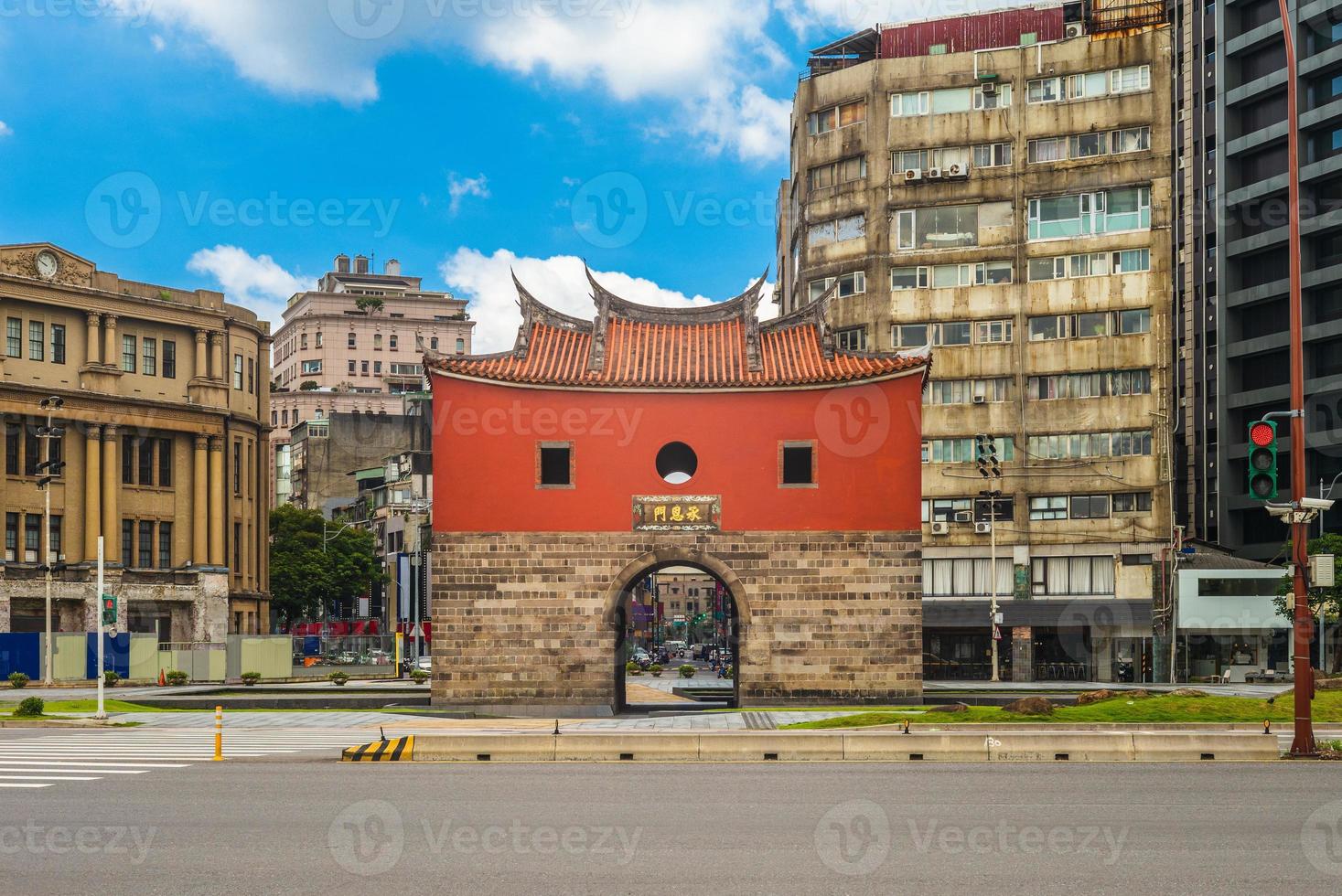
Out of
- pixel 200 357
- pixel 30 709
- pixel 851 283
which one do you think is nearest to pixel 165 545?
pixel 200 357

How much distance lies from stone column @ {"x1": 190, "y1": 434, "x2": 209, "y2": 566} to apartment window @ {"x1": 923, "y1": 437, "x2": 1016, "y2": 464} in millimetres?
34499

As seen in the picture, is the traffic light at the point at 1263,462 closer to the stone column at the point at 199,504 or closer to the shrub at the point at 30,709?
the shrub at the point at 30,709

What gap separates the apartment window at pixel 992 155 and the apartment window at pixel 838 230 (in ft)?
18.1

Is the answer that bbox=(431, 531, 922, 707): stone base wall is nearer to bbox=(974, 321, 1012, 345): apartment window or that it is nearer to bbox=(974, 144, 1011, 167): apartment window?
bbox=(974, 321, 1012, 345): apartment window

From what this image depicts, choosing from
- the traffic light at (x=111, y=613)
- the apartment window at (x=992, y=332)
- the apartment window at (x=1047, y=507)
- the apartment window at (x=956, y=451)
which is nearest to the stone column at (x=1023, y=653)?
the apartment window at (x=1047, y=507)

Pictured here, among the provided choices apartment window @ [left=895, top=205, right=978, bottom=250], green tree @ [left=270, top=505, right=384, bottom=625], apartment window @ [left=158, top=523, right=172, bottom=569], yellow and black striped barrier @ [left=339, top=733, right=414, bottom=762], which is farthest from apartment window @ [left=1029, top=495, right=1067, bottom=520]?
green tree @ [left=270, top=505, right=384, bottom=625]

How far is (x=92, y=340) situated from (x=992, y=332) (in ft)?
132

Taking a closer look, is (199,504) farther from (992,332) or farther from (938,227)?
(992,332)

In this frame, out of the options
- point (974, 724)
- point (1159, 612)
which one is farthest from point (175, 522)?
point (974, 724)

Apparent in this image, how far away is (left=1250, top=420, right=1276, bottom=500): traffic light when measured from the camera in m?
20.0

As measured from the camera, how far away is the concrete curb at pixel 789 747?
23.0m

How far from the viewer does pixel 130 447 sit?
67.3 m

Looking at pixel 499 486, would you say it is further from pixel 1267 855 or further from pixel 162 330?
pixel 162 330

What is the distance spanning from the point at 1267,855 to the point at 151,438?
62806 mm
